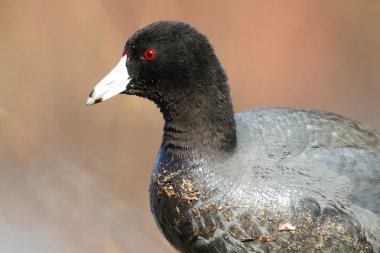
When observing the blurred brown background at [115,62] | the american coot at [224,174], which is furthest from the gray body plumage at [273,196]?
the blurred brown background at [115,62]

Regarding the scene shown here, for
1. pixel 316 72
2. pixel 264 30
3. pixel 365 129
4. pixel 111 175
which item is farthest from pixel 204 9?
pixel 365 129

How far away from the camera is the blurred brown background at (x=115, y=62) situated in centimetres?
498

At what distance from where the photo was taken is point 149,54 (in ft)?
9.80

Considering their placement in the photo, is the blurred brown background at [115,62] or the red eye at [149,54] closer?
the red eye at [149,54]

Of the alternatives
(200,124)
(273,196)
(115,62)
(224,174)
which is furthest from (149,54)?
(115,62)

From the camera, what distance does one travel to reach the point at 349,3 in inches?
211

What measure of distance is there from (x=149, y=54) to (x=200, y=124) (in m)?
0.30

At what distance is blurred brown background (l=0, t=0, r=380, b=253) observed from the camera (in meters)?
4.98

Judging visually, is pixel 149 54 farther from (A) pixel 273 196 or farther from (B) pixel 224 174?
(A) pixel 273 196

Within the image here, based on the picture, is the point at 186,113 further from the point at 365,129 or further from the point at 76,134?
the point at 76,134

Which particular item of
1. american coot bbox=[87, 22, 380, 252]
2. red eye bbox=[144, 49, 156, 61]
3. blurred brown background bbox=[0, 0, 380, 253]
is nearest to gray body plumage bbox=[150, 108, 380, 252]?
american coot bbox=[87, 22, 380, 252]

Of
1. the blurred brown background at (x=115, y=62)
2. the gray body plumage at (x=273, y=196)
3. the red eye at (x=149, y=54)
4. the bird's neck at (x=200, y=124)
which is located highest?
the blurred brown background at (x=115, y=62)

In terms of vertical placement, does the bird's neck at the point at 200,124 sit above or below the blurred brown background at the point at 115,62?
below

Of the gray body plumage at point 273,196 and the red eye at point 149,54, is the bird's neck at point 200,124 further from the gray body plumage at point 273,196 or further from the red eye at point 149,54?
the red eye at point 149,54
